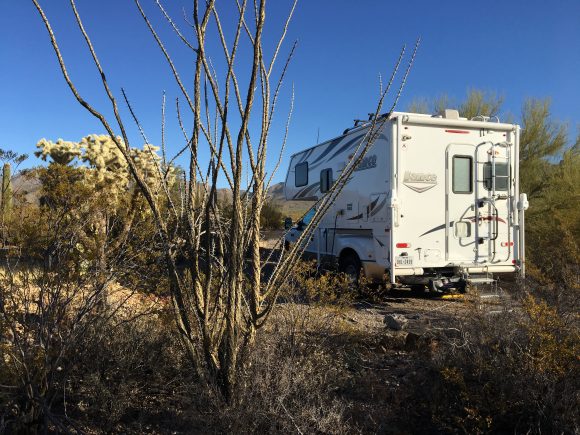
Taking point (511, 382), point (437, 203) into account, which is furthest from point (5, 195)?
point (437, 203)

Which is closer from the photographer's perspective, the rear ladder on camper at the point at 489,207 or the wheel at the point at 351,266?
the rear ladder on camper at the point at 489,207

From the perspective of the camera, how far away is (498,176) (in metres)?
8.33

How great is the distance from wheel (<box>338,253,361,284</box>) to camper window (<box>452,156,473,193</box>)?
2043mm

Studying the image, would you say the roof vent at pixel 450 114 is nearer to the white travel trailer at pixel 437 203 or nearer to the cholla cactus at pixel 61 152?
the white travel trailer at pixel 437 203

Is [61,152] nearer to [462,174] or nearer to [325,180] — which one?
[325,180]

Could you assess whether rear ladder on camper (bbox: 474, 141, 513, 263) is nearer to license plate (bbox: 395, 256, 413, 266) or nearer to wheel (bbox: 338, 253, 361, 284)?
license plate (bbox: 395, 256, 413, 266)

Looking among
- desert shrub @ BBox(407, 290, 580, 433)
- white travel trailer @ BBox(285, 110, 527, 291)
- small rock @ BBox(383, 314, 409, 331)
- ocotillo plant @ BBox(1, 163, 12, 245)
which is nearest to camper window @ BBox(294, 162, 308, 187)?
white travel trailer @ BBox(285, 110, 527, 291)

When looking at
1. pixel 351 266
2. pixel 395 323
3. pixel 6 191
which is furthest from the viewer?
pixel 351 266

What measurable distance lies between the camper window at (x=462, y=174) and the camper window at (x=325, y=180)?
8.01 feet

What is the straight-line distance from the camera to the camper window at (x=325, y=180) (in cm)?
970

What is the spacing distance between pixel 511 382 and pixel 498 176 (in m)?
5.84

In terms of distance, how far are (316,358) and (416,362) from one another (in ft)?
2.77

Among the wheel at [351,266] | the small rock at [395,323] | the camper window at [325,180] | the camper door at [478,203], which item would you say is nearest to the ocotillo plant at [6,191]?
the small rock at [395,323]

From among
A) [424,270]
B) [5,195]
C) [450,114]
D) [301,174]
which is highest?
[450,114]
